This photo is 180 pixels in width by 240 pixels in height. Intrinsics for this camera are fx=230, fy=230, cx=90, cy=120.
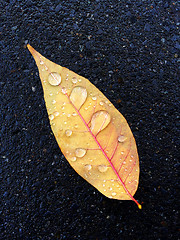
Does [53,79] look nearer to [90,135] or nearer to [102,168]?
[90,135]

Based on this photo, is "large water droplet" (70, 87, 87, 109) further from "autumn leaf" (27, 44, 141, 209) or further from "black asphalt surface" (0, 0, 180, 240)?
"black asphalt surface" (0, 0, 180, 240)

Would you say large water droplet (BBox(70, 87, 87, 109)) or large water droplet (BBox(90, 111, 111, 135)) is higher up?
large water droplet (BBox(70, 87, 87, 109))

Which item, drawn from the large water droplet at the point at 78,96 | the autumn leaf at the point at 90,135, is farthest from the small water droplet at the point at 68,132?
the large water droplet at the point at 78,96

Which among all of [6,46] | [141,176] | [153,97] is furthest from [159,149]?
[6,46]

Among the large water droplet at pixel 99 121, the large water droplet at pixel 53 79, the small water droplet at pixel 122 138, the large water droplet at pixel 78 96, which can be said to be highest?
the large water droplet at pixel 53 79

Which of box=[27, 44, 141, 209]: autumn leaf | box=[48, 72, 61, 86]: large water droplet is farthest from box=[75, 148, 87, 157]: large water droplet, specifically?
box=[48, 72, 61, 86]: large water droplet

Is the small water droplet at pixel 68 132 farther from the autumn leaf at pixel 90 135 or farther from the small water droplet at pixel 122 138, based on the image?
the small water droplet at pixel 122 138

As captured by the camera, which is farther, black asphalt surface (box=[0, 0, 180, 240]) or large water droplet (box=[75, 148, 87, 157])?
black asphalt surface (box=[0, 0, 180, 240])
